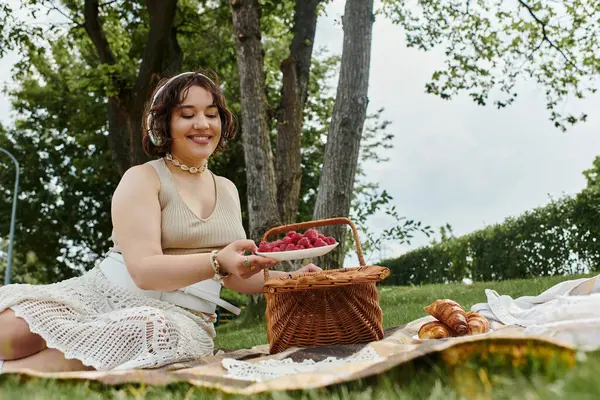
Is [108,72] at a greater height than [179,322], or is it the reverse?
[108,72]

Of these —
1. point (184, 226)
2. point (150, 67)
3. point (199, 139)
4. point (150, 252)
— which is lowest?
point (150, 252)

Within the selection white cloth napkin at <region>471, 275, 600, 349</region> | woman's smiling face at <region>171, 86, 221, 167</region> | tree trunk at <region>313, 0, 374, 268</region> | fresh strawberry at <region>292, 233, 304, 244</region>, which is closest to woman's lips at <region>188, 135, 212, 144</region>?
woman's smiling face at <region>171, 86, 221, 167</region>

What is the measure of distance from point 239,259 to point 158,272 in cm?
45

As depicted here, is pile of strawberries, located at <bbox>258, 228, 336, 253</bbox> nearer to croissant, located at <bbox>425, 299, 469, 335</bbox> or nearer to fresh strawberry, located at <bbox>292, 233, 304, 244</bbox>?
fresh strawberry, located at <bbox>292, 233, 304, 244</bbox>

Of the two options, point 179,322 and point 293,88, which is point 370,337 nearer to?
point 179,322

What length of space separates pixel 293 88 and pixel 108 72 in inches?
176

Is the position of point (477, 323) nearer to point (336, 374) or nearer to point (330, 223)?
point (330, 223)

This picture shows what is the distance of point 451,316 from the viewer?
3.84 meters

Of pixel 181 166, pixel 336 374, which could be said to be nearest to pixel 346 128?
pixel 181 166

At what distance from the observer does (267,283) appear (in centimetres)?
373

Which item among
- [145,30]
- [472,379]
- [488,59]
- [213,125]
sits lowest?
[472,379]

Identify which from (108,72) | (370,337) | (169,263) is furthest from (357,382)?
(108,72)

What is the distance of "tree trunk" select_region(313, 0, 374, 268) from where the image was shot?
795 cm

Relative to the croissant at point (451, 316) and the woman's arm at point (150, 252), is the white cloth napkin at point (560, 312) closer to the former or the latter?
the croissant at point (451, 316)
